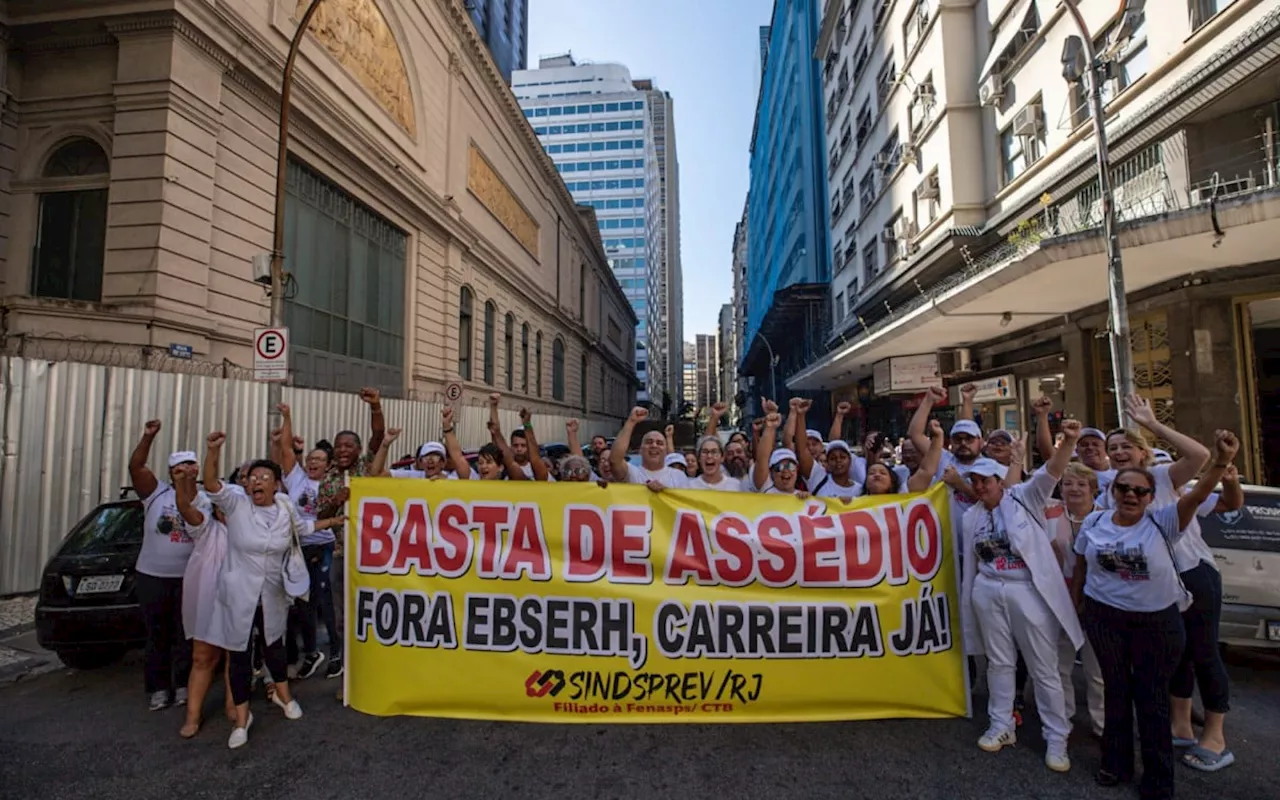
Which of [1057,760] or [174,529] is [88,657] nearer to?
[174,529]

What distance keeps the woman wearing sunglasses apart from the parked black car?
6.60 meters

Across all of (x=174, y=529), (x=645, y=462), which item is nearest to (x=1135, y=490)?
(x=645, y=462)

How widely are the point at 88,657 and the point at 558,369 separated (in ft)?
112

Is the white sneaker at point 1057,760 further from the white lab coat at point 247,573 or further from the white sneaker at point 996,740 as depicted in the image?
the white lab coat at point 247,573

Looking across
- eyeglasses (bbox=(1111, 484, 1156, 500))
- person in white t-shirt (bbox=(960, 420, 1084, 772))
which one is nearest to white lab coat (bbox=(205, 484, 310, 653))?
person in white t-shirt (bbox=(960, 420, 1084, 772))

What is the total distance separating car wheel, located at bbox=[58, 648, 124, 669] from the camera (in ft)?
17.3

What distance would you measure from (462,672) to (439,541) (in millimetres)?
796

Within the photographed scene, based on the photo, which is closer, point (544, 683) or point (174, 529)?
point (544, 683)

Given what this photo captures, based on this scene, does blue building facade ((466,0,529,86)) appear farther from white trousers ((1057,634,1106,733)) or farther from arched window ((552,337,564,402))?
white trousers ((1057,634,1106,733))

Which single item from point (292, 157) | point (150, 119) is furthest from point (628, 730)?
point (292, 157)

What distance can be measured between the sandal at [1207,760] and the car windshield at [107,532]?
748 cm

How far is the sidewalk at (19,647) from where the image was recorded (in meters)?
5.32

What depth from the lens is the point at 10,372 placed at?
7758mm

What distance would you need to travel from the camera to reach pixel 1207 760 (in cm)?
352
